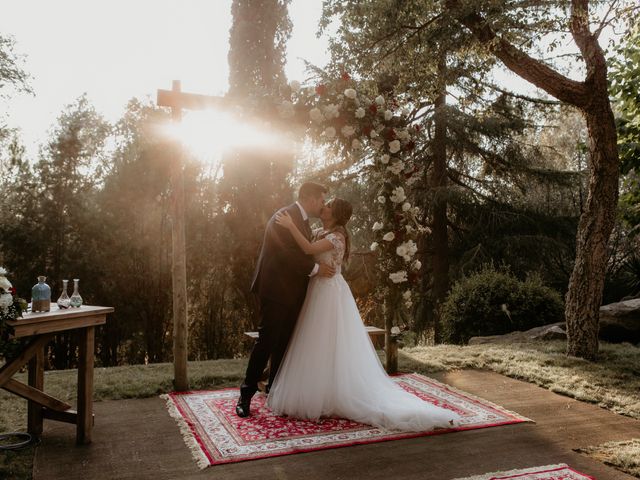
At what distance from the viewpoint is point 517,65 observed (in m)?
6.93

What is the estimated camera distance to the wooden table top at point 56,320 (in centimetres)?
353

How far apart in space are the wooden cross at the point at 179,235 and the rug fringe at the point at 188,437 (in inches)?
17.4

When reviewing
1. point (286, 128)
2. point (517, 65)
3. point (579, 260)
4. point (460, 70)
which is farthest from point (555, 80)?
point (286, 128)

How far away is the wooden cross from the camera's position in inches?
220

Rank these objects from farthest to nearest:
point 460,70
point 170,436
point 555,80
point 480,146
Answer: point 480,146 → point 460,70 → point 555,80 → point 170,436

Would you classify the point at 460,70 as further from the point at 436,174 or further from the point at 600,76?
the point at 436,174

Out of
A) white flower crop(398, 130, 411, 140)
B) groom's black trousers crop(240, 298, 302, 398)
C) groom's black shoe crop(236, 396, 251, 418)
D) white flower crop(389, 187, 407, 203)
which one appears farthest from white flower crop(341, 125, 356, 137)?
groom's black shoe crop(236, 396, 251, 418)

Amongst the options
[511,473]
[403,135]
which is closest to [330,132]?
[403,135]

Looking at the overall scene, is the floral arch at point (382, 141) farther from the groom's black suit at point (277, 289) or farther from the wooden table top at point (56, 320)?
the wooden table top at point (56, 320)

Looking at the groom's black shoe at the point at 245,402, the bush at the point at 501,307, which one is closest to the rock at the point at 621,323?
the bush at the point at 501,307

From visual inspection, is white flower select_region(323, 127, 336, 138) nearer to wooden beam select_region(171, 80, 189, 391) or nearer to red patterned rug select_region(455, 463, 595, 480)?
wooden beam select_region(171, 80, 189, 391)

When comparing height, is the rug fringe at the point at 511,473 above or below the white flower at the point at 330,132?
below

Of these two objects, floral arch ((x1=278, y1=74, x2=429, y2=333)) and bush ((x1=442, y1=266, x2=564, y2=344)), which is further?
bush ((x1=442, y1=266, x2=564, y2=344))

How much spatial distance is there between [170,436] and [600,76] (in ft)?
21.9
